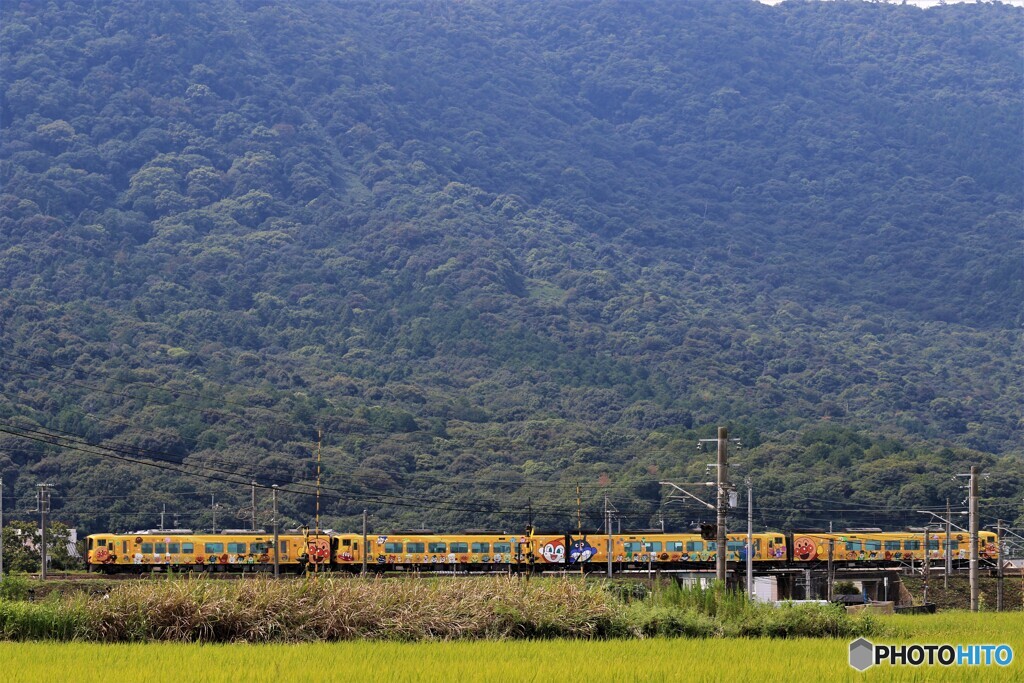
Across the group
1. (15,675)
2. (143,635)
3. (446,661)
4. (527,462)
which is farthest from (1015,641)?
(527,462)

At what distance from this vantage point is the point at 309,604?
2388cm

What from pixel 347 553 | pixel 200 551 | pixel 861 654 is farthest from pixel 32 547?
pixel 861 654

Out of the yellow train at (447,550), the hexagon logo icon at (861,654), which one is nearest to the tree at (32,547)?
the yellow train at (447,550)

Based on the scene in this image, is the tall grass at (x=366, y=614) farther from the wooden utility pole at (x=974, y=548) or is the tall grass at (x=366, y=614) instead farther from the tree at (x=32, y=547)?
the tree at (x=32, y=547)

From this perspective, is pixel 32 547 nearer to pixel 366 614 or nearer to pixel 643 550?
pixel 643 550

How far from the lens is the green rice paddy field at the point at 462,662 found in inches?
718

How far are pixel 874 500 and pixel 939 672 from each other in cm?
8326

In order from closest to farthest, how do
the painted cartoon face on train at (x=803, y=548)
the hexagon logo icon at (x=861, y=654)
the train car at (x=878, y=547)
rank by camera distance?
1. the hexagon logo icon at (x=861, y=654)
2. the painted cartoon face on train at (x=803, y=548)
3. the train car at (x=878, y=547)

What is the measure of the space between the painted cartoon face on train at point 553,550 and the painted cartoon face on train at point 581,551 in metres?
0.49

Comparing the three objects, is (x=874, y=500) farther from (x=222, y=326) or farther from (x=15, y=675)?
(x=222, y=326)

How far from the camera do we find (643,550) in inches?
2525

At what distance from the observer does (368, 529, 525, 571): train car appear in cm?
6184

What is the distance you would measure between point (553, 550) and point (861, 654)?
41.8 m

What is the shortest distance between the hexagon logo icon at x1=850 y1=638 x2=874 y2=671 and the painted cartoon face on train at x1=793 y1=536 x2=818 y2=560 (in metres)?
44.0
